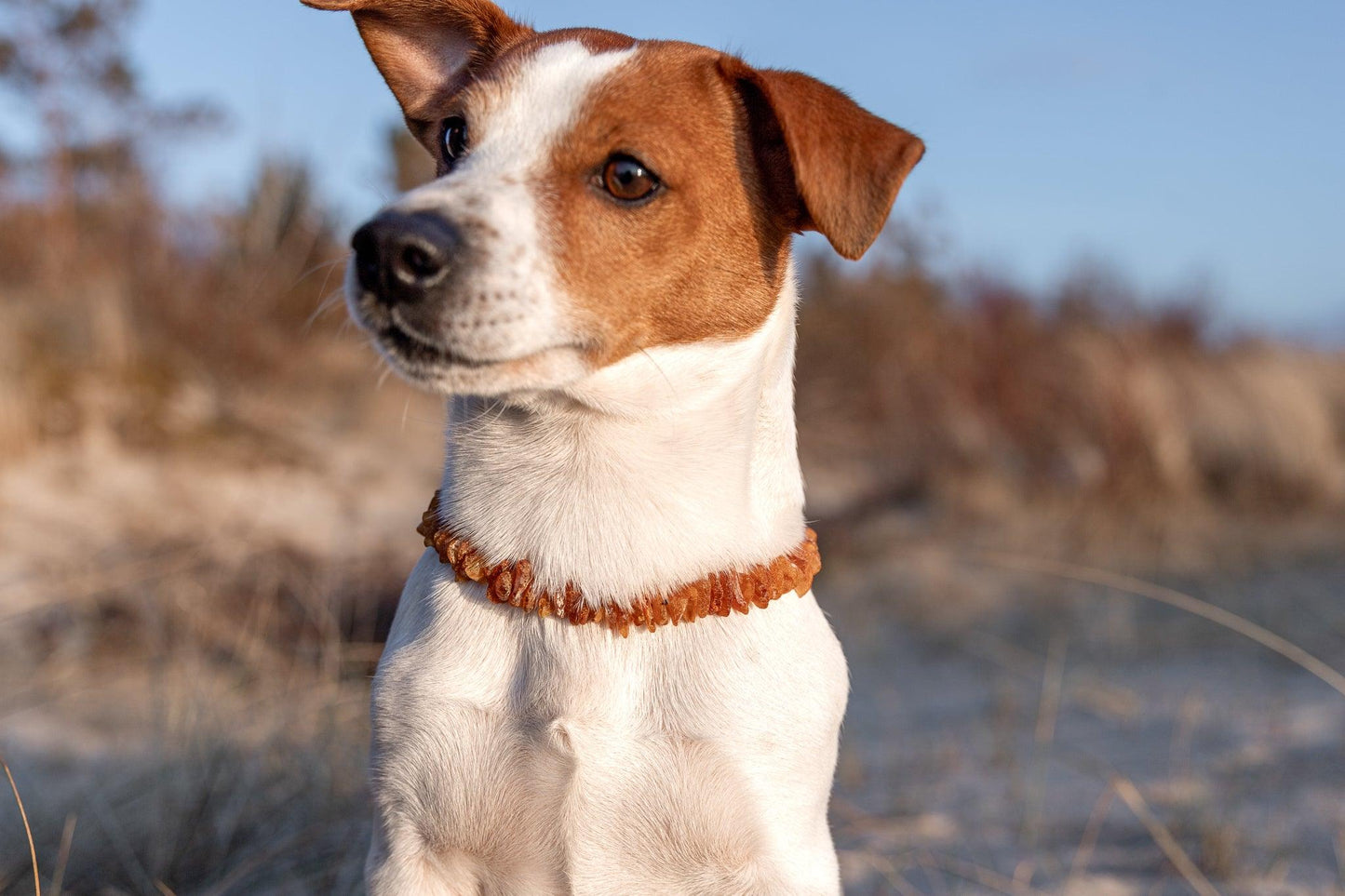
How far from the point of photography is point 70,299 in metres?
8.01

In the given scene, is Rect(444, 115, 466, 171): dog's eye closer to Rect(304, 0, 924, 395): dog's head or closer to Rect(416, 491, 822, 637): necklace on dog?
Rect(304, 0, 924, 395): dog's head

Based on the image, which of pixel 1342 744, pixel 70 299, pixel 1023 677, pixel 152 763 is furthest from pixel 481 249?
pixel 70 299

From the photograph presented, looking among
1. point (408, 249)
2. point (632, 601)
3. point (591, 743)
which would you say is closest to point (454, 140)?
point (408, 249)

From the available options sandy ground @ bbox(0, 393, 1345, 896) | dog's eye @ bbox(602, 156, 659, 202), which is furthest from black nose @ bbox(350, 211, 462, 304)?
sandy ground @ bbox(0, 393, 1345, 896)

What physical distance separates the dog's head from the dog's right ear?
108mm

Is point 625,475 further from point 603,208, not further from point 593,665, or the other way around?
point 603,208

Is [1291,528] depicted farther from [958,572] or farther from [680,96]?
[680,96]

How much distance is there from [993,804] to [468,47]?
3154 mm

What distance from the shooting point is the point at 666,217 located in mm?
2092

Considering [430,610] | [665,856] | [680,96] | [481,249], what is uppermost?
[680,96]

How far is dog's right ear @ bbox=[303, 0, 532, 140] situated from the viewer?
2.47 meters

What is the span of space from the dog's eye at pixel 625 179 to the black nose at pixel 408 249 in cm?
35

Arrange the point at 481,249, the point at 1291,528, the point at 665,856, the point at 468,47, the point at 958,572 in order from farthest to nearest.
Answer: the point at 1291,528
the point at 958,572
the point at 468,47
the point at 665,856
the point at 481,249

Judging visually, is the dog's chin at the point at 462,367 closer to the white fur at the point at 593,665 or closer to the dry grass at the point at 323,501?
the white fur at the point at 593,665
